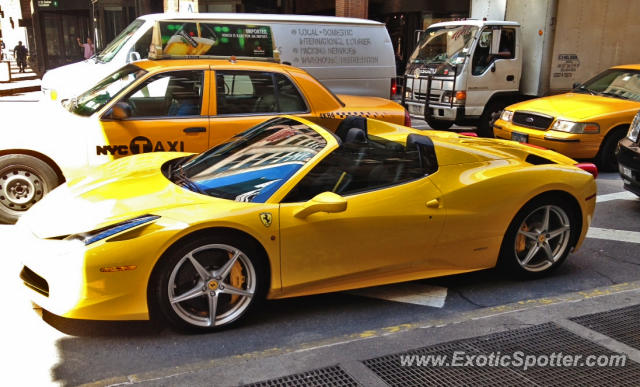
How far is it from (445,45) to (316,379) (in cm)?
1015

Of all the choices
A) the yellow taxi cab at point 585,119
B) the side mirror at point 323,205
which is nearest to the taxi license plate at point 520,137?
the yellow taxi cab at point 585,119

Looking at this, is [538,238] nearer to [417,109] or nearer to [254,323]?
[254,323]

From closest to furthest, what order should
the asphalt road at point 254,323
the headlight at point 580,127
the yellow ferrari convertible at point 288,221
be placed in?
the asphalt road at point 254,323
the yellow ferrari convertible at point 288,221
the headlight at point 580,127

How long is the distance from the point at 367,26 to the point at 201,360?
8.75m

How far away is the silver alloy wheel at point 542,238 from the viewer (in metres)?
4.75

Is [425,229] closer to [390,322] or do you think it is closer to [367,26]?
[390,322]

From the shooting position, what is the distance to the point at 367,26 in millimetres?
11031

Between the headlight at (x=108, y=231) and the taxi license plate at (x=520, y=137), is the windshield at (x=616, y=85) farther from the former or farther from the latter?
the headlight at (x=108, y=231)

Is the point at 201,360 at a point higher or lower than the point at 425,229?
lower

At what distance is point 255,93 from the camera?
655 cm

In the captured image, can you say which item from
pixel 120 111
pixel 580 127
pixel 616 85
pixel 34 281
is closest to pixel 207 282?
pixel 34 281

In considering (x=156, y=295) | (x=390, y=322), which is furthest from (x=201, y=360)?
(x=390, y=322)

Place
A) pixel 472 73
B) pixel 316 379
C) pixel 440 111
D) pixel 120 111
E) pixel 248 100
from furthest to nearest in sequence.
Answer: pixel 440 111 → pixel 472 73 → pixel 248 100 → pixel 120 111 → pixel 316 379

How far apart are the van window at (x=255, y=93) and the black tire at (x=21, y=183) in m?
1.86
